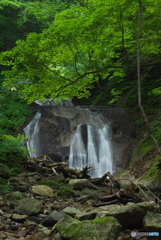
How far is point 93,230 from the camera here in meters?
2.89

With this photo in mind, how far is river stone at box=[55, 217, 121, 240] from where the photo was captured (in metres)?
2.84

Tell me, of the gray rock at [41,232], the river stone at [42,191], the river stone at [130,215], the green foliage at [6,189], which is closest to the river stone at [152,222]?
the river stone at [130,215]

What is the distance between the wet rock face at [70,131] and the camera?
1379 cm

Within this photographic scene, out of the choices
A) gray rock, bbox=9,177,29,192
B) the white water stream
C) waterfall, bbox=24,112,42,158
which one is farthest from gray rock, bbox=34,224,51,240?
waterfall, bbox=24,112,42,158

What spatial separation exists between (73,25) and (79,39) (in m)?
0.43

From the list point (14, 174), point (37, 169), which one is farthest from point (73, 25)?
point (37, 169)

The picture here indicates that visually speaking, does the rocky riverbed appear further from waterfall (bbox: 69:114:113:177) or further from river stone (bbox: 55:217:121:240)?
waterfall (bbox: 69:114:113:177)

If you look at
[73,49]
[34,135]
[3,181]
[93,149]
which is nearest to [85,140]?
[93,149]

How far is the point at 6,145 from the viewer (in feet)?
21.4

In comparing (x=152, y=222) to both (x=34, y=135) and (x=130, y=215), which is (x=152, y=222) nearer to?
(x=130, y=215)

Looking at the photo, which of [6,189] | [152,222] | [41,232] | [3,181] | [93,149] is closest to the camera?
[152,222]

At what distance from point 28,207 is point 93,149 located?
34.2ft

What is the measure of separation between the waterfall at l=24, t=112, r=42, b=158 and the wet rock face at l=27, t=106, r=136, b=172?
0.74 ft

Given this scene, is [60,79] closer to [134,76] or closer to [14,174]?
[14,174]
